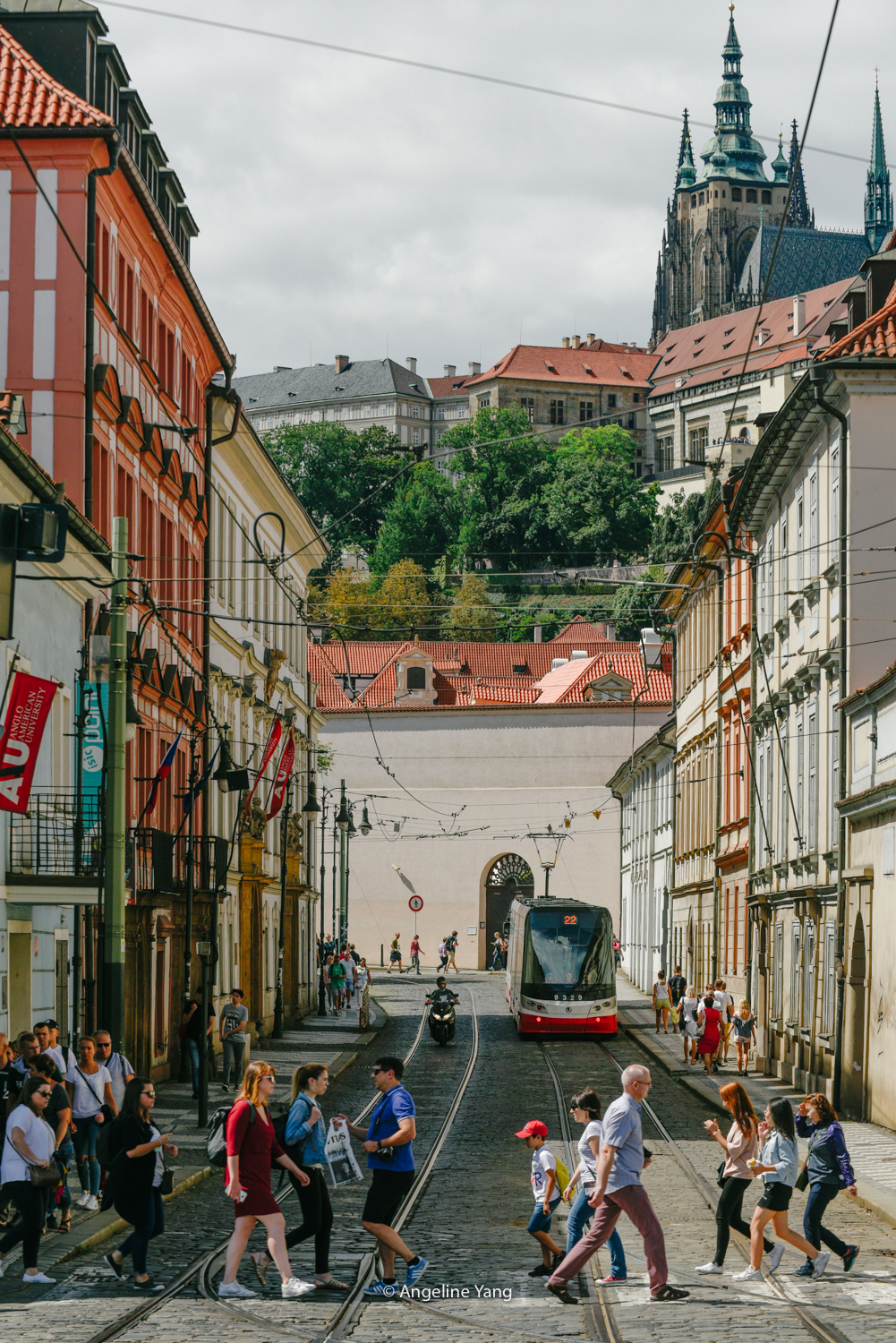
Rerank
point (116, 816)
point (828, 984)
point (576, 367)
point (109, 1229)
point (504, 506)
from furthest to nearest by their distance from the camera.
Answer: point (576, 367), point (504, 506), point (828, 984), point (116, 816), point (109, 1229)

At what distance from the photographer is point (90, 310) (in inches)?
1056

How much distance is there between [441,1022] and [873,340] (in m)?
19.4

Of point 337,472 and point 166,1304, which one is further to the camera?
point 337,472

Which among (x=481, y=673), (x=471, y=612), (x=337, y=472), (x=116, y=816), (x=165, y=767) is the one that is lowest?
(x=116, y=816)

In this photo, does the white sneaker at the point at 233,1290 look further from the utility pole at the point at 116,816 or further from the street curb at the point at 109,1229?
the utility pole at the point at 116,816

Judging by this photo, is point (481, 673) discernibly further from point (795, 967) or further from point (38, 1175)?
point (38, 1175)

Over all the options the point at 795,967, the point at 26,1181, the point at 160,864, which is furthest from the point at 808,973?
the point at 26,1181

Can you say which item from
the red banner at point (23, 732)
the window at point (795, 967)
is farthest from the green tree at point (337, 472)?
the red banner at point (23, 732)

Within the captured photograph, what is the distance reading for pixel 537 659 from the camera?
3610 inches

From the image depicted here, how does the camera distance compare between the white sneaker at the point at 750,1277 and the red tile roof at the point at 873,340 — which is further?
the red tile roof at the point at 873,340

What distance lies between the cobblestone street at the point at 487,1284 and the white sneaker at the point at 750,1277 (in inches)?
6.3

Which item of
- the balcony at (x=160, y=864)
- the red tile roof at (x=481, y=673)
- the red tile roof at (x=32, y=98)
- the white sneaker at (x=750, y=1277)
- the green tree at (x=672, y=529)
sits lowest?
the white sneaker at (x=750, y=1277)

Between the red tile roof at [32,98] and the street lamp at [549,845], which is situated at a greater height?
the red tile roof at [32,98]

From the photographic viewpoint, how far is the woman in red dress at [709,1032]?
111ft
